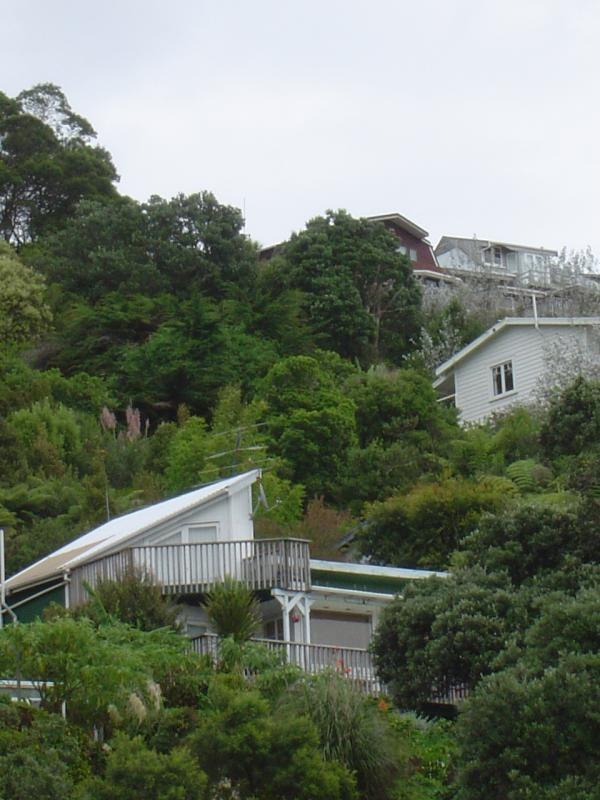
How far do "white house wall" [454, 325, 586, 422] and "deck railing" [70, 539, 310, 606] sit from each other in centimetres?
2121

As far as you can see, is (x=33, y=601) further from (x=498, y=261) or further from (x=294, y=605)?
(x=498, y=261)

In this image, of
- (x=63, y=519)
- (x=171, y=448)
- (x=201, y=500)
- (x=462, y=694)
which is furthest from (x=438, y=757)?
(x=171, y=448)

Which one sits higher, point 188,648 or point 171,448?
point 171,448

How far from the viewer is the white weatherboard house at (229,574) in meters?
34.4

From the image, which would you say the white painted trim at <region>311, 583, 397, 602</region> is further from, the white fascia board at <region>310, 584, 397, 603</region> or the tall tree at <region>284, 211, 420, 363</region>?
the tall tree at <region>284, 211, 420, 363</region>

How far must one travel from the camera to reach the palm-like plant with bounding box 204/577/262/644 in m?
31.4

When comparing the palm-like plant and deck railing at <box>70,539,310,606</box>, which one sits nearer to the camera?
the palm-like plant

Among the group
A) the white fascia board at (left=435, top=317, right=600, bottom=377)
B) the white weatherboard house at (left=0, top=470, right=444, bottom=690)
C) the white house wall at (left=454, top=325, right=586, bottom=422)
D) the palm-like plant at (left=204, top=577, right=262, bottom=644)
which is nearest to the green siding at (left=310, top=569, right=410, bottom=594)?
the white weatherboard house at (left=0, top=470, right=444, bottom=690)

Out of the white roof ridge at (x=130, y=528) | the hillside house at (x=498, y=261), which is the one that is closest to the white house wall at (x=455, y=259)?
the hillside house at (x=498, y=261)

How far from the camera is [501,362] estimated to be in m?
57.8

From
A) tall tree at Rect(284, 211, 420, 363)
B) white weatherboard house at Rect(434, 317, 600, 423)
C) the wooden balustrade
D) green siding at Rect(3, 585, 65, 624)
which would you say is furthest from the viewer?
tall tree at Rect(284, 211, 420, 363)

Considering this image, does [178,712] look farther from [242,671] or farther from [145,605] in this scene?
[145,605]

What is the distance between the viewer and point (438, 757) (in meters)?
26.8

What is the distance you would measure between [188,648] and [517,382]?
29601mm
